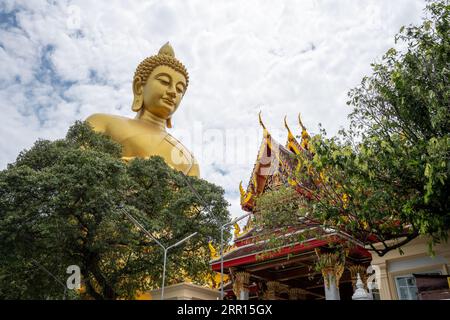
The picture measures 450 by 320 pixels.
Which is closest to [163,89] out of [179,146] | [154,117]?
[154,117]

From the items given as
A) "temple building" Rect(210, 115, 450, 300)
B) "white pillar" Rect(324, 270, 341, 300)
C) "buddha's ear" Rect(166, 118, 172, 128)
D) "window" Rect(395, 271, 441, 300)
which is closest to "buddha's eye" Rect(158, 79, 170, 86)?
"buddha's ear" Rect(166, 118, 172, 128)

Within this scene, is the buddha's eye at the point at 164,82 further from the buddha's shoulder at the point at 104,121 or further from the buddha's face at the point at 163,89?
the buddha's shoulder at the point at 104,121

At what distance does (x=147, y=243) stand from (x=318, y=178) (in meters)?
8.27

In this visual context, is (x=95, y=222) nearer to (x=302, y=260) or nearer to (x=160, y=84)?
(x=302, y=260)

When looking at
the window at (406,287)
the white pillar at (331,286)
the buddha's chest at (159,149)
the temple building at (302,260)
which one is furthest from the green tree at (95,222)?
the window at (406,287)

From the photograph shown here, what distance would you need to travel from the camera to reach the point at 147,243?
53.2 feet

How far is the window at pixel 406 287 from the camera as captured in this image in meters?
9.81

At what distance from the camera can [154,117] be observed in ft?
87.0

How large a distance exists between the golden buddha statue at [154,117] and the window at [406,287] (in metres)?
15.4

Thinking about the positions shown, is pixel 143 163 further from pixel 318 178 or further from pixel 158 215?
pixel 318 178

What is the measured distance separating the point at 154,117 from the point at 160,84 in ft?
6.97
